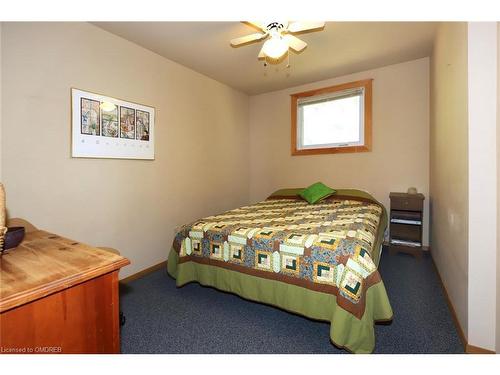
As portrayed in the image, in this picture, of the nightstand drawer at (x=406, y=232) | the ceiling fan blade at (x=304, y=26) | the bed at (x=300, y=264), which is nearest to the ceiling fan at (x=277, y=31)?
the ceiling fan blade at (x=304, y=26)

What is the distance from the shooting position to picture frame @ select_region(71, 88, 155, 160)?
7.20ft

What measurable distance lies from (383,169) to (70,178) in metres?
3.87

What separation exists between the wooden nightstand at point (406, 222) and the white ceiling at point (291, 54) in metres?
1.85

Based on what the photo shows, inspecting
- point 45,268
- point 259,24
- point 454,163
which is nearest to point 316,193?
point 454,163

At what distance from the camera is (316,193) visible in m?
3.53

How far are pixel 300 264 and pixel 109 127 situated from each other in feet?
7.34

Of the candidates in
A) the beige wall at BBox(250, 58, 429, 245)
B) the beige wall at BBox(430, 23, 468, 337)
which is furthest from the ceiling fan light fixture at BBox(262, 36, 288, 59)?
the beige wall at BBox(250, 58, 429, 245)

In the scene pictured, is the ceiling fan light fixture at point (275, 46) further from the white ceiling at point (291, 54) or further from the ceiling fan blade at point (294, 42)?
the white ceiling at point (291, 54)

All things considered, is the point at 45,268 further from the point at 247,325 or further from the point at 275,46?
the point at 275,46

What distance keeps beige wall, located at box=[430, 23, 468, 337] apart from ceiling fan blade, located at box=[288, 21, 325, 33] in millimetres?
→ 973

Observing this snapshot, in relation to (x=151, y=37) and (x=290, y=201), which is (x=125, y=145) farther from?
(x=290, y=201)

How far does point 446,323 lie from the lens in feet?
5.75

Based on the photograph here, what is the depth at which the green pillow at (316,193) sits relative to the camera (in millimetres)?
3459
